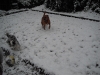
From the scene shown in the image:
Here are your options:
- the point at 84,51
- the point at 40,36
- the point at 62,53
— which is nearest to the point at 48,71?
the point at 62,53

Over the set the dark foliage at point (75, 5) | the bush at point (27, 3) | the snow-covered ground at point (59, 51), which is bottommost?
the snow-covered ground at point (59, 51)

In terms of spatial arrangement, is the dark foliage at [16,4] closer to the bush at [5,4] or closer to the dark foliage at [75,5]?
the bush at [5,4]

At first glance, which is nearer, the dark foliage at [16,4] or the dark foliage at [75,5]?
the dark foliage at [75,5]

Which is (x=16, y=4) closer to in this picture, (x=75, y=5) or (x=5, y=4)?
(x=5, y=4)

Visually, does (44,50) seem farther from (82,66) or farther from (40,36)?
(82,66)

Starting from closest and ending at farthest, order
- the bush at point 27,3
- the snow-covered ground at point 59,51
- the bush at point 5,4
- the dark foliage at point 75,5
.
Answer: the snow-covered ground at point 59,51, the dark foliage at point 75,5, the bush at point 5,4, the bush at point 27,3

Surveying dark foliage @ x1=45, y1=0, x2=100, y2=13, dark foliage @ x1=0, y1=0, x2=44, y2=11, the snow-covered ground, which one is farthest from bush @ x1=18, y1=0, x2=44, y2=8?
the snow-covered ground

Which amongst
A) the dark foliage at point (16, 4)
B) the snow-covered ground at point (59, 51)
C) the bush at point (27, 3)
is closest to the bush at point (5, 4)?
the dark foliage at point (16, 4)

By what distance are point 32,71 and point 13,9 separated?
32.7ft

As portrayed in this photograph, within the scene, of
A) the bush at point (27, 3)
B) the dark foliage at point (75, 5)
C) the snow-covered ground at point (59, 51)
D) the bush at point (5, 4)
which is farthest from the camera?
the bush at point (27, 3)

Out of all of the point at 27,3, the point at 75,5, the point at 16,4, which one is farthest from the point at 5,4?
the point at 75,5

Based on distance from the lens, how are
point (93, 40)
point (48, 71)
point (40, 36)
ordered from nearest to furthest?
point (48, 71) < point (93, 40) < point (40, 36)

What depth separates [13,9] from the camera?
1102 cm

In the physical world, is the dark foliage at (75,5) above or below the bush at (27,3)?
below
